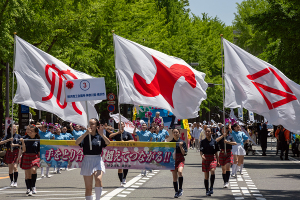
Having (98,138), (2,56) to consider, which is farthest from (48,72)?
(2,56)

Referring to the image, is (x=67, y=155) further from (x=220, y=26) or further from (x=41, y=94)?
(x=220, y=26)

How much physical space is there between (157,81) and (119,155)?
8.15ft

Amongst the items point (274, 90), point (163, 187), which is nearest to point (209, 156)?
point (163, 187)

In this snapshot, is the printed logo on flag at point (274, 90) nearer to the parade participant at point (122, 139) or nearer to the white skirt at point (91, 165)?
the parade participant at point (122, 139)

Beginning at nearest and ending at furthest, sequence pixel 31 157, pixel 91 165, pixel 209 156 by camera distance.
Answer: pixel 91 165, pixel 209 156, pixel 31 157

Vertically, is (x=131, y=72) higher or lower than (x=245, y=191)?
higher

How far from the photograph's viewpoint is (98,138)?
1129 cm

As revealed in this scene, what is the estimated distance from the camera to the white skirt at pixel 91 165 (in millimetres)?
→ 11094

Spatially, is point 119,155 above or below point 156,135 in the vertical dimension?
below

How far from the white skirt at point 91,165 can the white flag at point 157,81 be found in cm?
279

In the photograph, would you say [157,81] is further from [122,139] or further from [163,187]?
[163,187]

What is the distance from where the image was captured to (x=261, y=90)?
1328 cm

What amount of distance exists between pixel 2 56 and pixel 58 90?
34.4 feet

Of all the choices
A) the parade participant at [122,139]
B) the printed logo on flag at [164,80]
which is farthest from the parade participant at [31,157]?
the printed logo on flag at [164,80]
